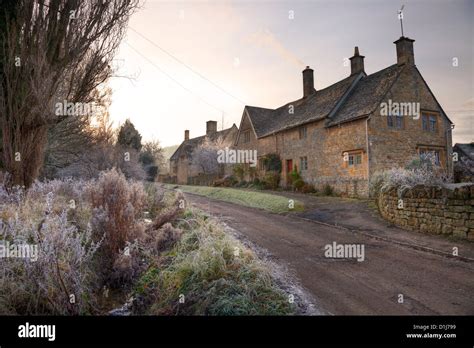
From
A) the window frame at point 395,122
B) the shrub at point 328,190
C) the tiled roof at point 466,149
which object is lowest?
the shrub at point 328,190

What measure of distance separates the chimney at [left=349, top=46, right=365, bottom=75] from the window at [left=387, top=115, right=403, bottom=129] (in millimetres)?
5719

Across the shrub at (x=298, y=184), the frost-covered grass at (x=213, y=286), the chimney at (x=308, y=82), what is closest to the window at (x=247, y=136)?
the chimney at (x=308, y=82)

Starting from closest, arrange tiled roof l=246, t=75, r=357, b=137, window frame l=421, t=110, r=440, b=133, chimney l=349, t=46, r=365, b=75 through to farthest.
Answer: window frame l=421, t=110, r=440, b=133
tiled roof l=246, t=75, r=357, b=137
chimney l=349, t=46, r=365, b=75

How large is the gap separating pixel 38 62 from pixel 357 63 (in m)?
21.5

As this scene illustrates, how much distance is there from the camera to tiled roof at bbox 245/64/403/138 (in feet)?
58.5

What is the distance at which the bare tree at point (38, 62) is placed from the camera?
7.36m

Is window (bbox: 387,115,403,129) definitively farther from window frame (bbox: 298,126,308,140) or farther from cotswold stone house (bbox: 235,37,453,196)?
window frame (bbox: 298,126,308,140)

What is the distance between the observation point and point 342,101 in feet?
67.5

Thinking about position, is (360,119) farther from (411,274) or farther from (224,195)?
(411,274)

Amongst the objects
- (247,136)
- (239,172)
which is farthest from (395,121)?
(247,136)

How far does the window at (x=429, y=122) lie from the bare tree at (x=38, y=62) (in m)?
19.4

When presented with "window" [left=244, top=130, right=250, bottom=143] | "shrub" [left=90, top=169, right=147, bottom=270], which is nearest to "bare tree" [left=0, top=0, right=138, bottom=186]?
"shrub" [left=90, top=169, right=147, bottom=270]

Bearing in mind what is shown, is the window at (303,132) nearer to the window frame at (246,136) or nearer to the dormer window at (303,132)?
the dormer window at (303,132)

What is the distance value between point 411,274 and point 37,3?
11.3m
